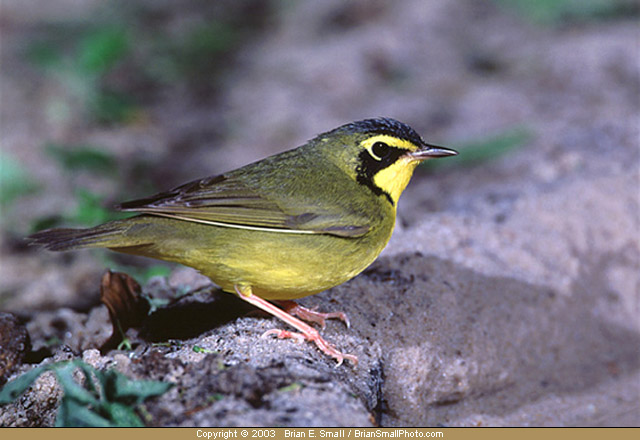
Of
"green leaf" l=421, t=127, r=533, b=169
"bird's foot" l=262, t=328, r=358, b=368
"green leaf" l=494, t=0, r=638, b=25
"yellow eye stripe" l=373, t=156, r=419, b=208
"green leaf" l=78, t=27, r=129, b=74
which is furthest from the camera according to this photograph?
"green leaf" l=494, t=0, r=638, b=25

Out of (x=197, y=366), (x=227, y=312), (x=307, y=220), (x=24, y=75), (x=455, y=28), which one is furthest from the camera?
(x=455, y=28)

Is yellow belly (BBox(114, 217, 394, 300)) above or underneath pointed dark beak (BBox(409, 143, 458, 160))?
underneath

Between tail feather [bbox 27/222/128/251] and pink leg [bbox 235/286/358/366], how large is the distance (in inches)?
28.9

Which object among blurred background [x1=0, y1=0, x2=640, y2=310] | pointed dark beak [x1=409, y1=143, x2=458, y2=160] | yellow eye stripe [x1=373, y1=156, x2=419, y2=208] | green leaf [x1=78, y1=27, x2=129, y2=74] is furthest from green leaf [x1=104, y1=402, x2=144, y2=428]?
green leaf [x1=78, y1=27, x2=129, y2=74]

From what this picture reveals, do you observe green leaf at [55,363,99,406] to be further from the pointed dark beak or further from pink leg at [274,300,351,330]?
the pointed dark beak

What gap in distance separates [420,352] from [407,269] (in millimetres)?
787

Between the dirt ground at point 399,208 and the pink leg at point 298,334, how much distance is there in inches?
3.5

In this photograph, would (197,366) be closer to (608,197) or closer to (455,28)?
(608,197)

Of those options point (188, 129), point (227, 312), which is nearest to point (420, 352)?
point (227, 312)

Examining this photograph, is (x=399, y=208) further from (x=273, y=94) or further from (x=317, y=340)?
(x=317, y=340)

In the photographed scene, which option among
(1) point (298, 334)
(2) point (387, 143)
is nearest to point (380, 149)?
(2) point (387, 143)

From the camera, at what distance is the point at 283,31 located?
11.9 metres

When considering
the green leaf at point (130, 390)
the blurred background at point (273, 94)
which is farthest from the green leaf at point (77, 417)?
the blurred background at point (273, 94)

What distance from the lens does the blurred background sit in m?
7.25
